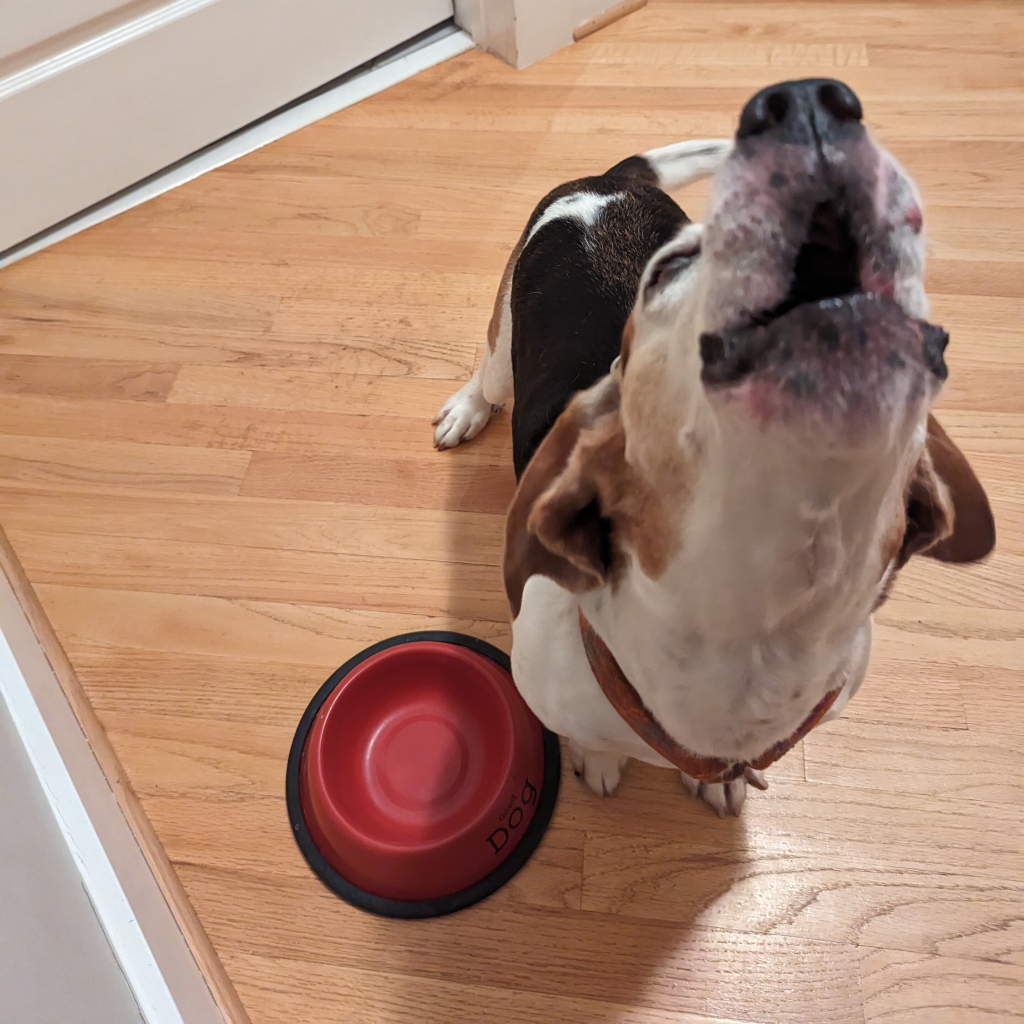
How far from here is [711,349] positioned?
699 mm

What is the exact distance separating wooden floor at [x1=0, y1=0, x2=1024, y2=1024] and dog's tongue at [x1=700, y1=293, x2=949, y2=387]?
1.33 metres

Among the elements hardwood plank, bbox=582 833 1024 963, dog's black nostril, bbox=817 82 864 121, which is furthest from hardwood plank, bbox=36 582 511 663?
dog's black nostril, bbox=817 82 864 121

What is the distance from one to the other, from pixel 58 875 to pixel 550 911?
911 mm

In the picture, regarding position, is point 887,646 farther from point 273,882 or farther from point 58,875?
point 58,875

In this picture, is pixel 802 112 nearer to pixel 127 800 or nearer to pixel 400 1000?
pixel 400 1000

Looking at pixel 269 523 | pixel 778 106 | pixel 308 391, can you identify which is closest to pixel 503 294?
pixel 308 391

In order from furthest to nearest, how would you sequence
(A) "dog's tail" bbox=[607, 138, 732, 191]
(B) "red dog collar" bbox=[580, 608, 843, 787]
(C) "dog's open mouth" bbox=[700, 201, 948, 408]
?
(A) "dog's tail" bbox=[607, 138, 732, 191] < (B) "red dog collar" bbox=[580, 608, 843, 787] < (C) "dog's open mouth" bbox=[700, 201, 948, 408]

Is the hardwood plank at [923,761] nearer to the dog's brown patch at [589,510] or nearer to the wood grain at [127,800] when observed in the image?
the dog's brown patch at [589,510]

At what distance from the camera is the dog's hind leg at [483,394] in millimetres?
2025

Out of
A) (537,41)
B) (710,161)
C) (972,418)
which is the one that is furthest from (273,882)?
(537,41)

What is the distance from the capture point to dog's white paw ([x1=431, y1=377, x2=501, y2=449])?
2258 mm

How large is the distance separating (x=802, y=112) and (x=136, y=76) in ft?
8.77

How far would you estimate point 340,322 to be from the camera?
258 cm

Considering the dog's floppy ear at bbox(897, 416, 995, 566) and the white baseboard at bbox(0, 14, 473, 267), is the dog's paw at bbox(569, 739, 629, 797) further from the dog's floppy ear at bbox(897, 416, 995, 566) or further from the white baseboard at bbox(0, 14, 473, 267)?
the white baseboard at bbox(0, 14, 473, 267)
